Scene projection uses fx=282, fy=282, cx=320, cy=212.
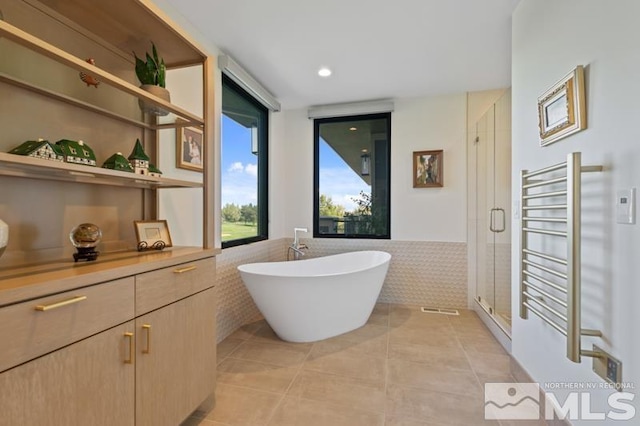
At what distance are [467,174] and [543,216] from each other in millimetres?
1852

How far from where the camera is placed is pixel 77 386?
37.3 inches

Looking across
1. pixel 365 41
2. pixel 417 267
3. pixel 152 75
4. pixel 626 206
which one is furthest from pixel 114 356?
pixel 417 267

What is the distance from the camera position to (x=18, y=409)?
0.80 metres

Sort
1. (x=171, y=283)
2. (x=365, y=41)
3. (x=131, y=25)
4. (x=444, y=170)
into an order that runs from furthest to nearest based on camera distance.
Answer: (x=444, y=170), (x=365, y=41), (x=131, y=25), (x=171, y=283)

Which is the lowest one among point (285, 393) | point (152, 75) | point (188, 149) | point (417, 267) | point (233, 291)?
point (285, 393)

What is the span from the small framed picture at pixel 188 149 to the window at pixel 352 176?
5.94 feet

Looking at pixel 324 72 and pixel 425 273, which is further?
pixel 425 273

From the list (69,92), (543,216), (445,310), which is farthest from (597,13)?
(445,310)

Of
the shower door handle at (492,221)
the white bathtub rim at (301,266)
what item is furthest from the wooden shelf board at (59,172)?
the shower door handle at (492,221)

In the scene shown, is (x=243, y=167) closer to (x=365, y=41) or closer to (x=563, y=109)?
(x=365, y=41)

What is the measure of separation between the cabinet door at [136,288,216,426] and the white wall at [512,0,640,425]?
182cm

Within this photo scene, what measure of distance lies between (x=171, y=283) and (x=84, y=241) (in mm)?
402

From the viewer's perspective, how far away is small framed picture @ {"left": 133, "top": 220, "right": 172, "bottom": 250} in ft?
5.11

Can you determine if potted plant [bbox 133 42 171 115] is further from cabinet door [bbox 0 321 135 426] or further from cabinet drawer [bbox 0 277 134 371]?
cabinet door [bbox 0 321 135 426]
